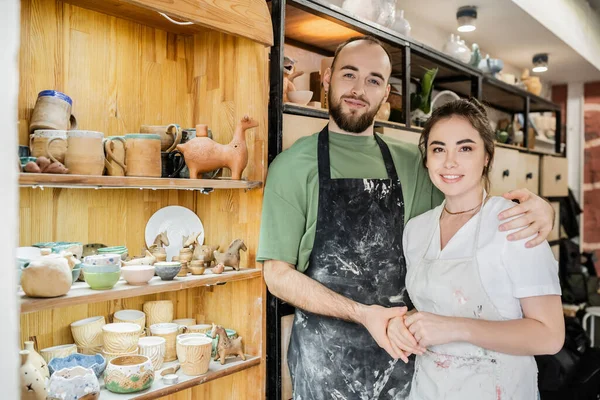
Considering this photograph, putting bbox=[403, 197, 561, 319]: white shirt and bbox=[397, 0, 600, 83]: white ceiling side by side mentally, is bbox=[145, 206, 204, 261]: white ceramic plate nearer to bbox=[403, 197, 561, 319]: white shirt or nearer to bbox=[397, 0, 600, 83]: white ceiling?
bbox=[403, 197, 561, 319]: white shirt

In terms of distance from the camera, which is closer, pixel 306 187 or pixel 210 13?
pixel 210 13

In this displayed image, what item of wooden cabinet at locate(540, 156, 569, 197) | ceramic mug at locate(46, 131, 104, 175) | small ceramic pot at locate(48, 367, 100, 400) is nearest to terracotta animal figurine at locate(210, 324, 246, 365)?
small ceramic pot at locate(48, 367, 100, 400)

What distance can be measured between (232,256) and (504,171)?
2743 millimetres

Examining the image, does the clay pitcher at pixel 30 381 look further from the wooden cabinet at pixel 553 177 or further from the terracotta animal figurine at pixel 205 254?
the wooden cabinet at pixel 553 177

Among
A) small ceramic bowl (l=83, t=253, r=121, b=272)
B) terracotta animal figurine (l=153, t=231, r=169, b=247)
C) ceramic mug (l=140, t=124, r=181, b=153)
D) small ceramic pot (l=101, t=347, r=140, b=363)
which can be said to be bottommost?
small ceramic pot (l=101, t=347, r=140, b=363)

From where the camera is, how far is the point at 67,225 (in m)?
1.84

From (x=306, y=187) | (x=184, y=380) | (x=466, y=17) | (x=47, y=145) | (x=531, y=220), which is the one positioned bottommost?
(x=184, y=380)

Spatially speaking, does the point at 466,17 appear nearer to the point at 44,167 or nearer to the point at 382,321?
the point at 382,321

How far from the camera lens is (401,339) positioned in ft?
5.18

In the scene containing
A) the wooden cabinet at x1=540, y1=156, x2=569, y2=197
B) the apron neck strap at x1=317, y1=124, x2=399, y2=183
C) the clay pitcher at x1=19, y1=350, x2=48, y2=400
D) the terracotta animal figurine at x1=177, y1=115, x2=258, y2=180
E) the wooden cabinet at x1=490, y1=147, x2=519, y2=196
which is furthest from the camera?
the wooden cabinet at x1=540, y1=156, x2=569, y2=197

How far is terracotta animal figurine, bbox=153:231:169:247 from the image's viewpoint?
203 centimetres

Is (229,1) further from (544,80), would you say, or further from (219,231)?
(544,80)

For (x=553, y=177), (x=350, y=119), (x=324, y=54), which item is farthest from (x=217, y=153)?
(x=553, y=177)

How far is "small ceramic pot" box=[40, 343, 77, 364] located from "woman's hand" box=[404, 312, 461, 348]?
1119 millimetres
